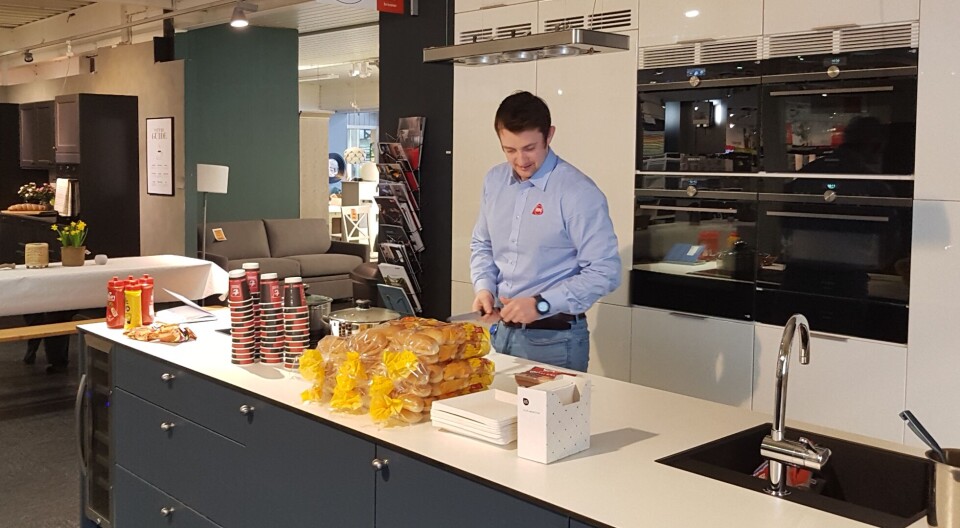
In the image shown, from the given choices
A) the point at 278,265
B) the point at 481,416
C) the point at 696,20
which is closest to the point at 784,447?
the point at 481,416

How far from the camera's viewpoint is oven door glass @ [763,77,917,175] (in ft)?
12.8

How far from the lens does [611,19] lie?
4.94 m

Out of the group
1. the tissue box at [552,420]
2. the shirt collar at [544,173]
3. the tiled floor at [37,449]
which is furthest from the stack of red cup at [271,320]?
the tiled floor at [37,449]

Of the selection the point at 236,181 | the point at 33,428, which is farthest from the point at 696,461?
the point at 236,181

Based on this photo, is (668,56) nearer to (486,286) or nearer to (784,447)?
(486,286)

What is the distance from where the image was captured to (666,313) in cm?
481

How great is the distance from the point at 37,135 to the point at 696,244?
10711 mm

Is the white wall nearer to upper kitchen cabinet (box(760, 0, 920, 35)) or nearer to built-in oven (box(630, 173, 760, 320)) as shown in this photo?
built-in oven (box(630, 173, 760, 320))

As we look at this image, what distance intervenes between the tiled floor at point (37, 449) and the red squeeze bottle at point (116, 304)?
1.14 m

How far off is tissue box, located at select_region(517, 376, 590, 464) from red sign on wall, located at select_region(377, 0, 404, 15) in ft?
14.5

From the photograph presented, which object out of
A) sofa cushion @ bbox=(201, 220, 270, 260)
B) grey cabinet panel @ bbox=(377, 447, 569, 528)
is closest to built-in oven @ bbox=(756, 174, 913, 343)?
grey cabinet panel @ bbox=(377, 447, 569, 528)

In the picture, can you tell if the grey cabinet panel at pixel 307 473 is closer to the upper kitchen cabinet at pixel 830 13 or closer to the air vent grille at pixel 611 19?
the upper kitchen cabinet at pixel 830 13

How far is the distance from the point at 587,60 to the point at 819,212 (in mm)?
1540

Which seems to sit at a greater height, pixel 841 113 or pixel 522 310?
pixel 841 113
